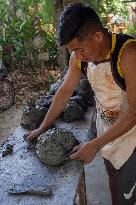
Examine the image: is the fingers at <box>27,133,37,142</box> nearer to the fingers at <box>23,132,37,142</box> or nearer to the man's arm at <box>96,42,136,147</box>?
the fingers at <box>23,132,37,142</box>

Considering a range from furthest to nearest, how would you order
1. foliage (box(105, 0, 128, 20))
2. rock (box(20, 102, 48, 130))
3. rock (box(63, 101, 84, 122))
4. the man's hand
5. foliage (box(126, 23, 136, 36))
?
foliage (box(105, 0, 128, 20)) → foliage (box(126, 23, 136, 36)) → rock (box(63, 101, 84, 122)) → rock (box(20, 102, 48, 130)) → the man's hand

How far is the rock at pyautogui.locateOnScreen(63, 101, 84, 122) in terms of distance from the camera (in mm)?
3299

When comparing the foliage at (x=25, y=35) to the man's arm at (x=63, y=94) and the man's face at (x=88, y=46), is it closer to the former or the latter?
the man's arm at (x=63, y=94)

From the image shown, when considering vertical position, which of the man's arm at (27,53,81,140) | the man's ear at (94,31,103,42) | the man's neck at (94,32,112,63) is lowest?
the man's arm at (27,53,81,140)

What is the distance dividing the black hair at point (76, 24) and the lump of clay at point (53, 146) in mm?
895

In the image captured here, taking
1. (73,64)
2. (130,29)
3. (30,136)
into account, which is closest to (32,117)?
(30,136)

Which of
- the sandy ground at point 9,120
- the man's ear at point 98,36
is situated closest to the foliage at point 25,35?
Result: the sandy ground at point 9,120

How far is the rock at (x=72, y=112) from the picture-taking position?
10.8ft

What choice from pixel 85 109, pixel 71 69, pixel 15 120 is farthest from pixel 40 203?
pixel 15 120

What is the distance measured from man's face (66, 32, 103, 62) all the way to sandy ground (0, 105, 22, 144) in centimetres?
441

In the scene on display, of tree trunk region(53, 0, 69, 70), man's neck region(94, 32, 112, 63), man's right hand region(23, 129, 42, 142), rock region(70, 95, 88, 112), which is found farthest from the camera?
tree trunk region(53, 0, 69, 70)

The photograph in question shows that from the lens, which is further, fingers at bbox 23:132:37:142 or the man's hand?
fingers at bbox 23:132:37:142

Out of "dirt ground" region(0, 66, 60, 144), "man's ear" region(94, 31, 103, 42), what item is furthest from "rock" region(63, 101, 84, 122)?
"dirt ground" region(0, 66, 60, 144)

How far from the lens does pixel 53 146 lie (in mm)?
2572
